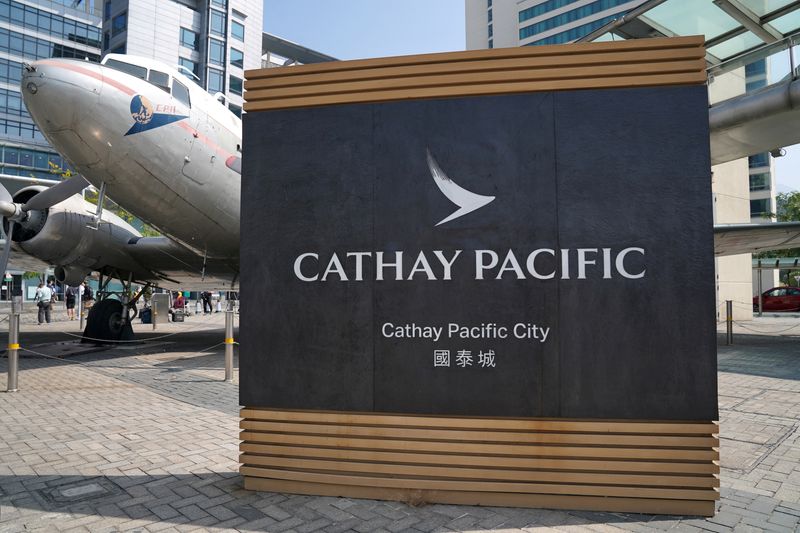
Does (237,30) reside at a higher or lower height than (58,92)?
higher

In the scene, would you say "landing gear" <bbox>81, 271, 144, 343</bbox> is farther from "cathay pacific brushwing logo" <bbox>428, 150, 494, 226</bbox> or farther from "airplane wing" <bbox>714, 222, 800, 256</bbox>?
"airplane wing" <bbox>714, 222, 800, 256</bbox>

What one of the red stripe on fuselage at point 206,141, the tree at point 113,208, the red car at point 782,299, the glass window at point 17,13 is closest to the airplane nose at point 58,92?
the red stripe on fuselage at point 206,141

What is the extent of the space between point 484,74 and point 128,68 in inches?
321

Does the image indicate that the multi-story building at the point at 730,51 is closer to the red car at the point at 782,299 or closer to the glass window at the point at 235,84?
the red car at the point at 782,299

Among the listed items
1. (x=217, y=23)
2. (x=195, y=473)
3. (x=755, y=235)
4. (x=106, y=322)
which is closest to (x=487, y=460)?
(x=195, y=473)

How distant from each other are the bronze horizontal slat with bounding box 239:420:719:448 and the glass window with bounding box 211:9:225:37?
2341 inches

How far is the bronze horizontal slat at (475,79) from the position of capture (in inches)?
134

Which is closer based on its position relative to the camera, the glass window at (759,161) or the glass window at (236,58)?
the glass window at (236,58)

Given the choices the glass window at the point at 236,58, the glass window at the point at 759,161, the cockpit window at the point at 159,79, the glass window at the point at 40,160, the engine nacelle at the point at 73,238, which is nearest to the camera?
the cockpit window at the point at 159,79

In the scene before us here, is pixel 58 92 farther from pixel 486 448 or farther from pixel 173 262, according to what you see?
pixel 486 448

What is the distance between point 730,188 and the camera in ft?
82.4

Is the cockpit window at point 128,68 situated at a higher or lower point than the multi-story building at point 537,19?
lower

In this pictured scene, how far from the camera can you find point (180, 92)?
9.71m

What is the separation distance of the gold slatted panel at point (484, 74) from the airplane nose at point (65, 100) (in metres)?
5.78
